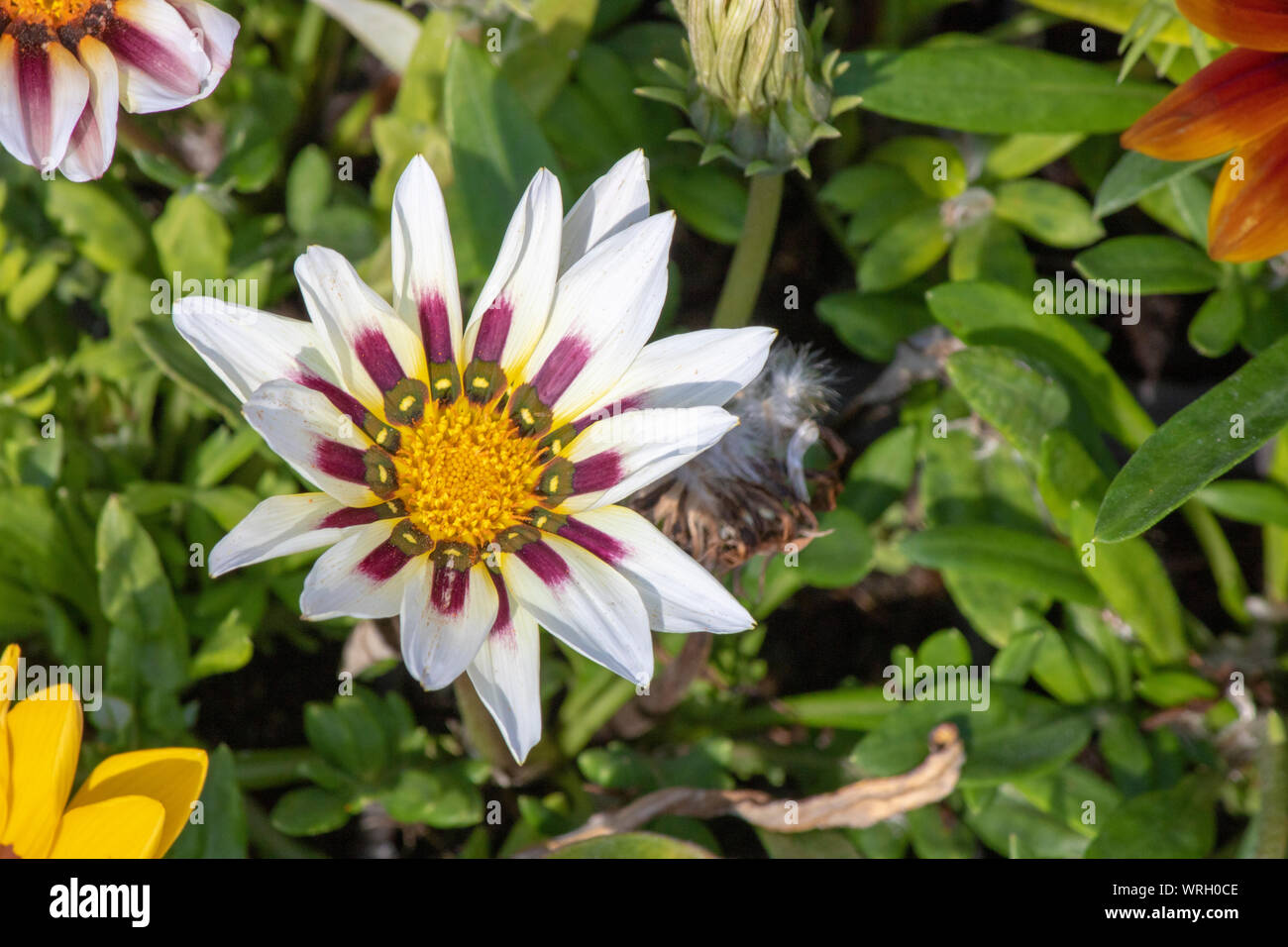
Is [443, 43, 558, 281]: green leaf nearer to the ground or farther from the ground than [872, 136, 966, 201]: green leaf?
nearer to the ground

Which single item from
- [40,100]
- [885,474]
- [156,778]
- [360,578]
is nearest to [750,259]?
[885,474]

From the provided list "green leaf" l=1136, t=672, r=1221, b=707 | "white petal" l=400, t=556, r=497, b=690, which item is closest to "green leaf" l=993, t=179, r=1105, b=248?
"green leaf" l=1136, t=672, r=1221, b=707

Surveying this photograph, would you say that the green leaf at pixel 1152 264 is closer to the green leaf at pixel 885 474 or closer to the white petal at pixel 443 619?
the green leaf at pixel 885 474

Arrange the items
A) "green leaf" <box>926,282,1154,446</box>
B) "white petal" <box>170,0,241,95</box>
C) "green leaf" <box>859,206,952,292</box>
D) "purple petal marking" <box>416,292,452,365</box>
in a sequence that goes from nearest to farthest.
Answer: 1. "purple petal marking" <box>416,292,452,365</box>
2. "white petal" <box>170,0,241,95</box>
3. "green leaf" <box>926,282,1154,446</box>
4. "green leaf" <box>859,206,952,292</box>

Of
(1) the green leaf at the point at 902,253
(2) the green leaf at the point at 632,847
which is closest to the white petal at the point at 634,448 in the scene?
(2) the green leaf at the point at 632,847

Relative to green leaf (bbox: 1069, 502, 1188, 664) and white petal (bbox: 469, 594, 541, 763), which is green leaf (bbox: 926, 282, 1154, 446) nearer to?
green leaf (bbox: 1069, 502, 1188, 664)
